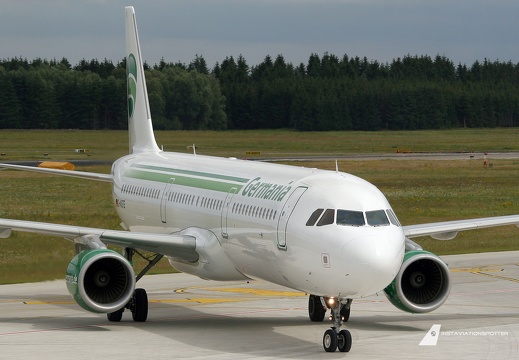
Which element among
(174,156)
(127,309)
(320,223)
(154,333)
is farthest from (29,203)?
(320,223)

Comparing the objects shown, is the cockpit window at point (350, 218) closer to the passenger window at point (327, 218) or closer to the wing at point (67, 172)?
the passenger window at point (327, 218)

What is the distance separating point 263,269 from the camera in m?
27.6

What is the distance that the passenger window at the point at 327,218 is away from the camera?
81.5 feet

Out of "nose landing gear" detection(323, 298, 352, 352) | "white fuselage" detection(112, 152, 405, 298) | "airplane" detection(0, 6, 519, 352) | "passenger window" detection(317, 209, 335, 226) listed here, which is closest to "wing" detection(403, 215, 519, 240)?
"airplane" detection(0, 6, 519, 352)

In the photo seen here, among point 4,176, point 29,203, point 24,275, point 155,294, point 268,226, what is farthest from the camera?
point 4,176

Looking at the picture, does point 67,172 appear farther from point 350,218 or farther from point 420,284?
point 350,218

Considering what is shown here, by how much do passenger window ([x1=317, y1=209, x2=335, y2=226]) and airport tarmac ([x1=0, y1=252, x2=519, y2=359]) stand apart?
2854mm

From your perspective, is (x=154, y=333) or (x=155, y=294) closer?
(x=154, y=333)

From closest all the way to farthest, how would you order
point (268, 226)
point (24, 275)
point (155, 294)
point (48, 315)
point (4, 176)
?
1. point (268, 226)
2. point (48, 315)
3. point (155, 294)
4. point (24, 275)
5. point (4, 176)

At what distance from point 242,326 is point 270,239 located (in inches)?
147

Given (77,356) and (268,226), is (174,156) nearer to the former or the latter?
(268,226)

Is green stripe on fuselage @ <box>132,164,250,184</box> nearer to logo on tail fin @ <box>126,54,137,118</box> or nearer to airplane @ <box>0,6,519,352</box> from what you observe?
airplane @ <box>0,6,519,352</box>

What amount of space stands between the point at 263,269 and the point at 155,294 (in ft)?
33.6

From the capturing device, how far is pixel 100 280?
28969 mm
